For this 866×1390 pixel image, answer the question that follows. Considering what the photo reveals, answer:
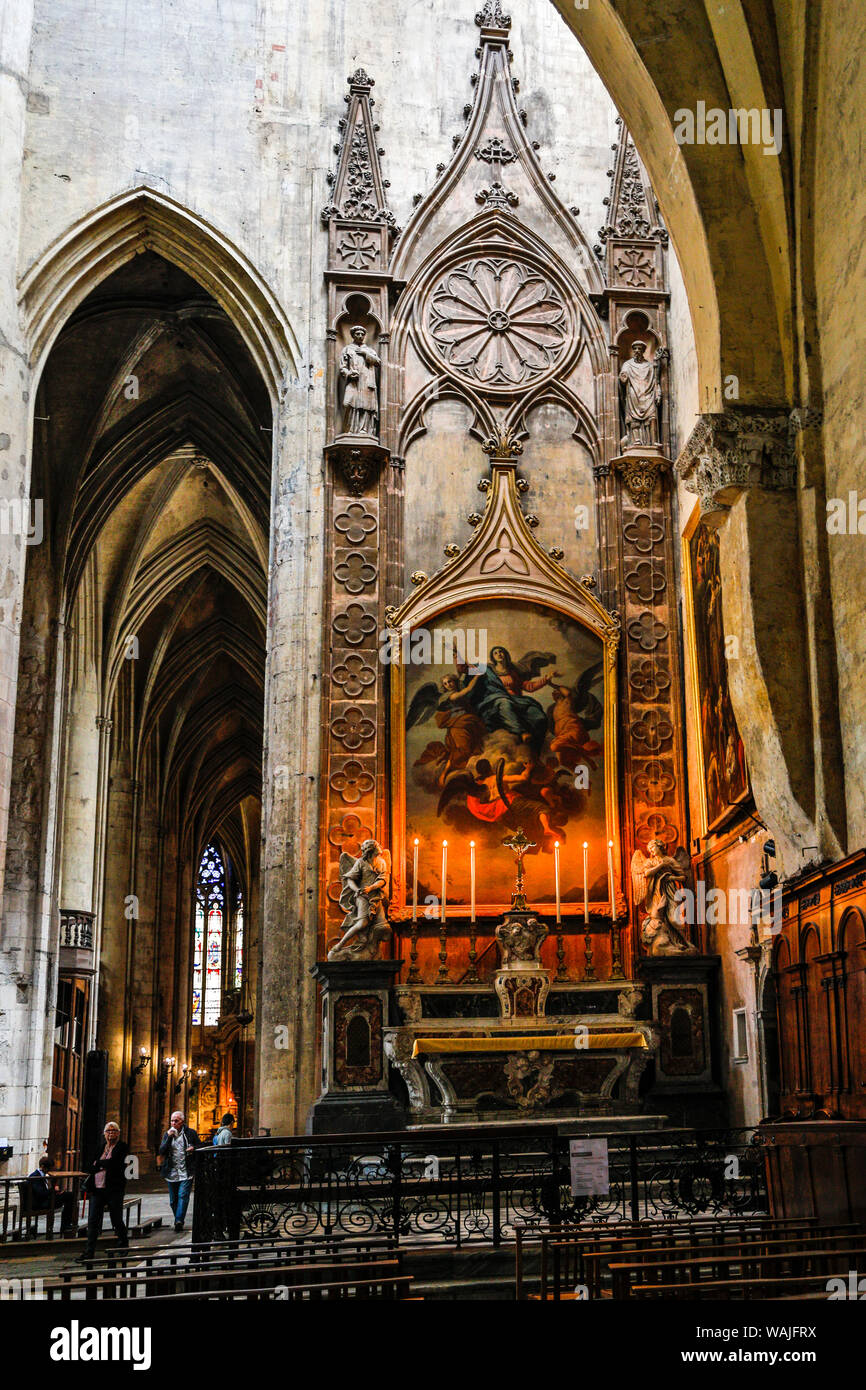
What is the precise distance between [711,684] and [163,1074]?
23013mm

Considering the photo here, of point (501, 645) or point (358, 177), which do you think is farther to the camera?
point (358, 177)

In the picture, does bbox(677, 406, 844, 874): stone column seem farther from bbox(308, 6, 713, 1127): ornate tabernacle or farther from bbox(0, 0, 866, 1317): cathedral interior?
bbox(308, 6, 713, 1127): ornate tabernacle

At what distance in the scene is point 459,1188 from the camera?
9.56 metres

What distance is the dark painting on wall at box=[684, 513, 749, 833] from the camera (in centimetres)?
1471

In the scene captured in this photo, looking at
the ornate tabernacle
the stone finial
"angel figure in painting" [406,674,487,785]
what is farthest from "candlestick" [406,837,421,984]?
the stone finial

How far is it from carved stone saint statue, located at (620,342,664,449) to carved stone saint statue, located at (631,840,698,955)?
504 cm

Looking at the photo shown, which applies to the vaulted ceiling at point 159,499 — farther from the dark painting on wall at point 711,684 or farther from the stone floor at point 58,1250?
the stone floor at point 58,1250

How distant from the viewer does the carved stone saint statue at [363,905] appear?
15.3m

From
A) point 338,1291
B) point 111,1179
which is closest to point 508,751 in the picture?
point 111,1179

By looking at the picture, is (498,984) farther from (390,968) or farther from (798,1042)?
(798,1042)

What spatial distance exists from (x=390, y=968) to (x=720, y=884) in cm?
359

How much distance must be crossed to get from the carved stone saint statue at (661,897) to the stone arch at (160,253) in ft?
23.8

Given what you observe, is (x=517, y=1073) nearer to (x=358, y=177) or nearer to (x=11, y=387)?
(x=11, y=387)
